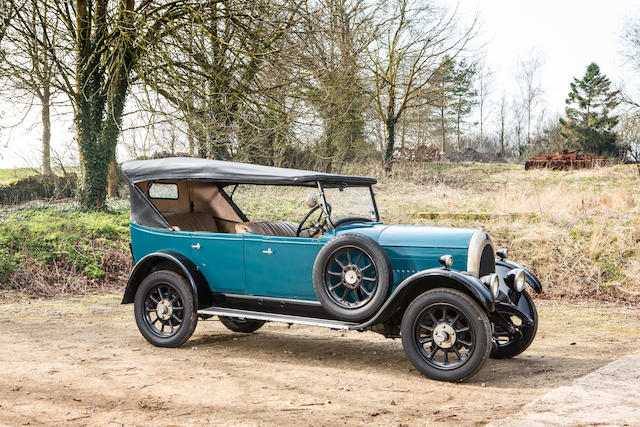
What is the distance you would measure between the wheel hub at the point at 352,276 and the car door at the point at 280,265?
44 cm

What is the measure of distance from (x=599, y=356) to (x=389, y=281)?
2.51m

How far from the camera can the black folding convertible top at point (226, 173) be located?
5.75 metres

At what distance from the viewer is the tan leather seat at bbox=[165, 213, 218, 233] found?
6.91 metres

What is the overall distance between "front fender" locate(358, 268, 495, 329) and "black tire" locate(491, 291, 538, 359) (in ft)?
3.49

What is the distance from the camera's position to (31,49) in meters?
12.5

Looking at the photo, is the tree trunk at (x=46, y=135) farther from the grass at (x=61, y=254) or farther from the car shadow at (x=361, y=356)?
the car shadow at (x=361, y=356)

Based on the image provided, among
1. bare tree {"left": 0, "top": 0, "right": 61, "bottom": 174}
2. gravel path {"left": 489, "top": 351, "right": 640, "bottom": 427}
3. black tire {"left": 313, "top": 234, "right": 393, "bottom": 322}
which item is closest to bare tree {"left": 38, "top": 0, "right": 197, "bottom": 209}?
bare tree {"left": 0, "top": 0, "right": 61, "bottom": 174}

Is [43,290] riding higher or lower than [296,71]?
lower

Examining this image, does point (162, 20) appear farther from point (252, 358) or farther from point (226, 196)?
point (252, 358)

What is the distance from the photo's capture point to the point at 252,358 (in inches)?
227

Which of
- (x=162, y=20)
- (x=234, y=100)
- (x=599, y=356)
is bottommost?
(x=599, y=356)

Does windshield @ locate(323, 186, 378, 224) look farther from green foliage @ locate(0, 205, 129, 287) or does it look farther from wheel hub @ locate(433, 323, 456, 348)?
green foliage @ locate(0, 205, 129, 287)

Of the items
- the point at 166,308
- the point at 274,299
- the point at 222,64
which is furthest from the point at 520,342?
the point at 222,64

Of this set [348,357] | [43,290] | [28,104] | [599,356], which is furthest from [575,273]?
[28,104]
